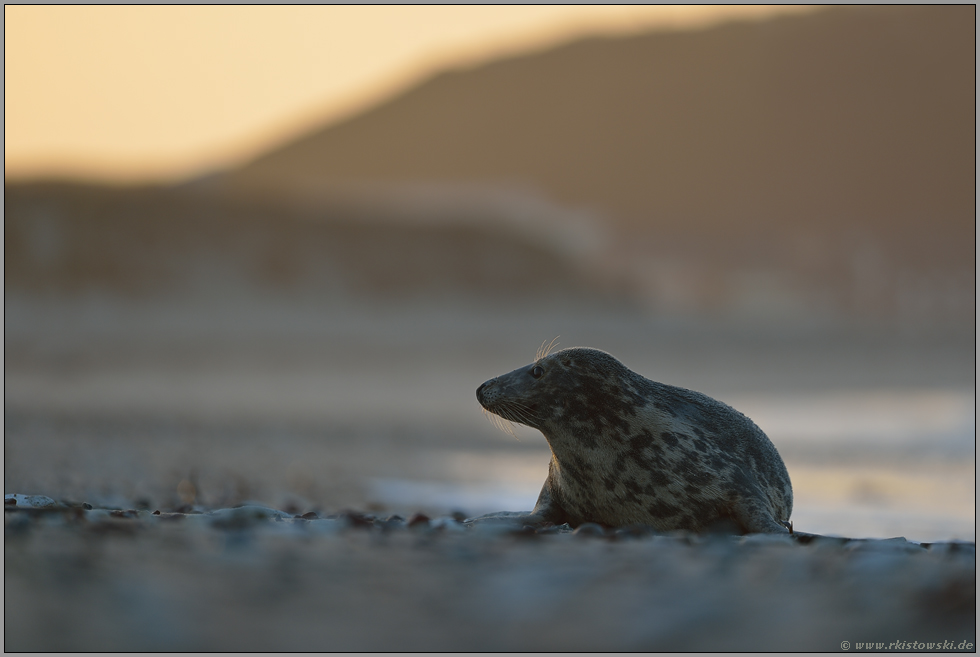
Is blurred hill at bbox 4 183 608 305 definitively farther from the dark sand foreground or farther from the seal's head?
the dark sand foreground

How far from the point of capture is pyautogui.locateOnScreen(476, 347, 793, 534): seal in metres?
4.40

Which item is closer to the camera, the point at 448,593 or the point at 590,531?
the point at 448,593

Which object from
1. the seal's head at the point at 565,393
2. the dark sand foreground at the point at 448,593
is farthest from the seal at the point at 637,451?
the dark sand foreground at the point at 448,593

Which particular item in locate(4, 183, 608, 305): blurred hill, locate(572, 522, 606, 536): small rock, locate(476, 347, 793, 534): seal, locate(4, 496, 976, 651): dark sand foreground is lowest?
locate(4, 496, 976, 651): dark sand foreground

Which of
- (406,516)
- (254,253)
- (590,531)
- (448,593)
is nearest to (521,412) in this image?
(590,531)

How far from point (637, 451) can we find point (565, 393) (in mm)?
510

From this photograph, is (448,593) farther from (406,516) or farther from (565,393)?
(406,516)

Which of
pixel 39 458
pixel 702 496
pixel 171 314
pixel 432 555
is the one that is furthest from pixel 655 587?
pixel 171 314

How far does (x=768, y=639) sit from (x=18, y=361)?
69.7 feet

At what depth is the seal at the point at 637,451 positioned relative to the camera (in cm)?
440

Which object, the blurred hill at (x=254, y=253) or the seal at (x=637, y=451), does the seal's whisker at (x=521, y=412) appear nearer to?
the seal at (x=637, y=451)

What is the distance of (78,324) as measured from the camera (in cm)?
2683

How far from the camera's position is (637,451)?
451 cm

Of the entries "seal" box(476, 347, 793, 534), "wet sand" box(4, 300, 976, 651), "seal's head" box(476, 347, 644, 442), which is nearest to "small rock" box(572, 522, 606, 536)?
Answer: "wet sand" box(4, 300, 976, 651)
